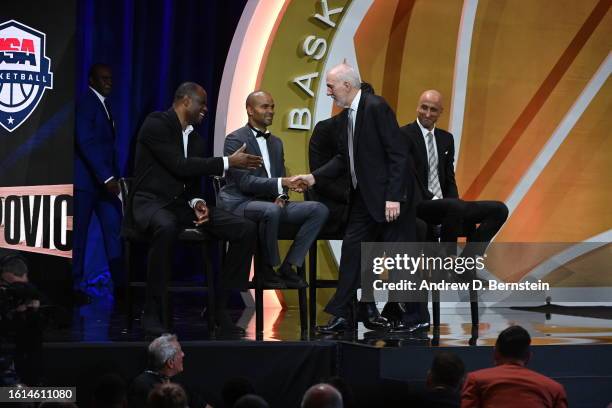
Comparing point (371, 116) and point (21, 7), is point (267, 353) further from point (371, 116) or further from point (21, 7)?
point (21, 7)

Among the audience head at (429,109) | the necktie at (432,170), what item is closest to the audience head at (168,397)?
the necktie at (432,170)

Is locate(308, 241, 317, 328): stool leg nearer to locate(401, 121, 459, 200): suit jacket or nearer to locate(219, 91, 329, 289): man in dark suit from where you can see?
locate(219, 91, 329, 289): man in dark suit

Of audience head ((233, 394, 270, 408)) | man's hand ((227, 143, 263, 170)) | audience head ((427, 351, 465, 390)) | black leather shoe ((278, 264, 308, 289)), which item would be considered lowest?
audience head ((233, 394, 270, 408))

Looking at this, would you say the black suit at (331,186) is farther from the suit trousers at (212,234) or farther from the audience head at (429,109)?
the audience head at (429,109)

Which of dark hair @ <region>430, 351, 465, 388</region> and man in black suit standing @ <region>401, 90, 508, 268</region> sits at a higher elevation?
man in black suit standing @ <region>401, 90, 508, 268</region>

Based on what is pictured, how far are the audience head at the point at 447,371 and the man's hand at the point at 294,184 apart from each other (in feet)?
6.13

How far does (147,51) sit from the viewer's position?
8375 millimetres

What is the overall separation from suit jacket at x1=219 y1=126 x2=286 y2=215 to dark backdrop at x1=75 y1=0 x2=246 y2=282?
186 cm

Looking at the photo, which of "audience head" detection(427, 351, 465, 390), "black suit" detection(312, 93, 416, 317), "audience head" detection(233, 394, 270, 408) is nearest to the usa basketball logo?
"black suit" detection(312, 93, 416, 317)

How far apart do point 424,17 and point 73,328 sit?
3858 millimetres

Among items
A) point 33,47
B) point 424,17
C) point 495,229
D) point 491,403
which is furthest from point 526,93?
point 491,403

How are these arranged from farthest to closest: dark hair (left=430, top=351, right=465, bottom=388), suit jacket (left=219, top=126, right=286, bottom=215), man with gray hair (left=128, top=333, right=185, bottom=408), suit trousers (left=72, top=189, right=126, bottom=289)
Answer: suit trousers (left=72, top=189, right=126, bottom=289), suit jacket (left=219, top=126, right=286, bottom=215), man with gray hair (left=128, top=333, right=185, bottom=408), dark hair (left=430, top=351, right=465, bottom=388)

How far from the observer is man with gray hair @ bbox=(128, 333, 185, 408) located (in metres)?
5.10

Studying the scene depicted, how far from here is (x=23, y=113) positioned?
288 inches
